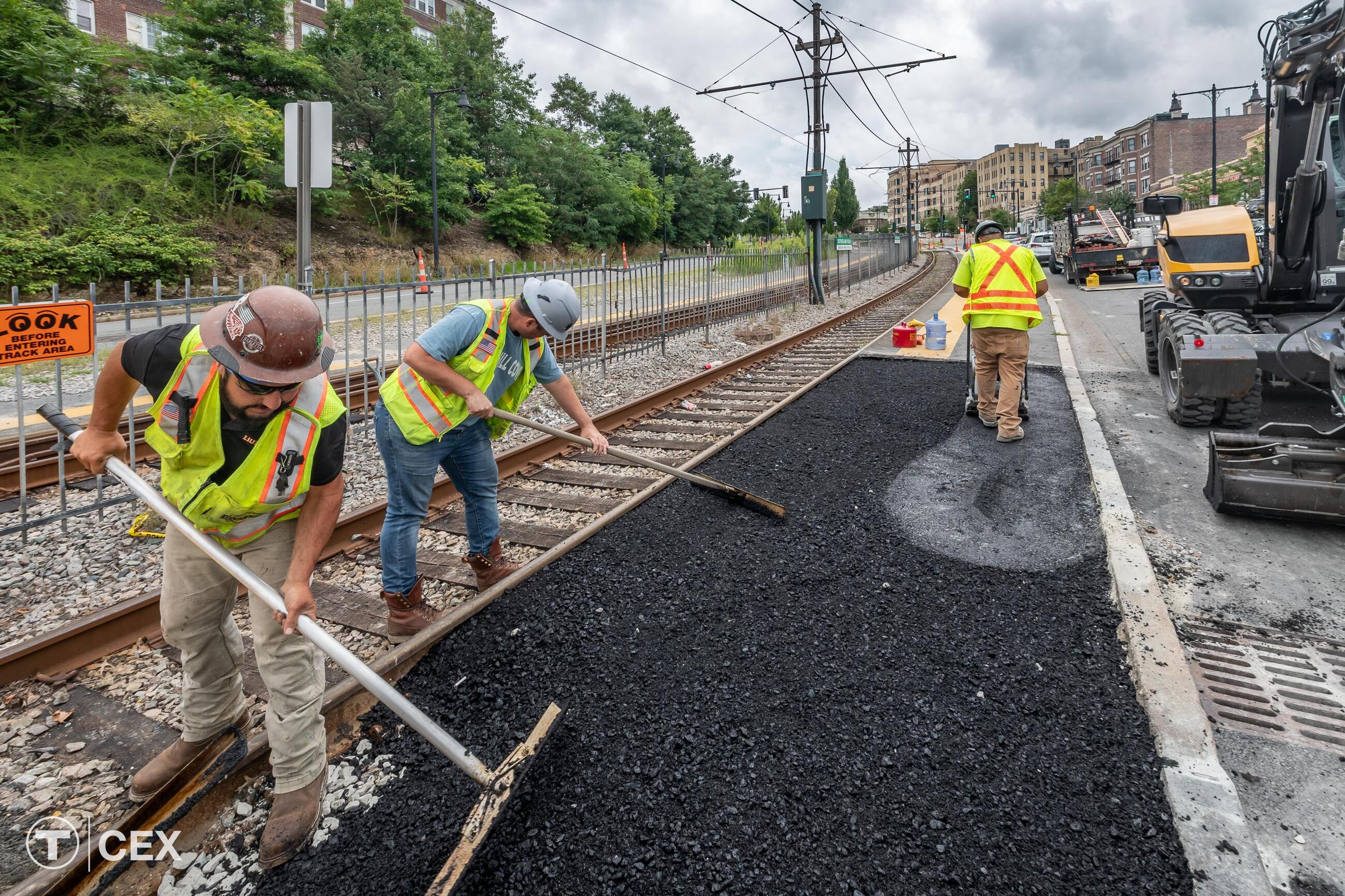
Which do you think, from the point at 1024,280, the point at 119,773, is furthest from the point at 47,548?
the point at 1024,280

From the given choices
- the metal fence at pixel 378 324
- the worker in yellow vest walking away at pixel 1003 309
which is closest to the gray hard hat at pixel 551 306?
the metal fence at pixel 378 324

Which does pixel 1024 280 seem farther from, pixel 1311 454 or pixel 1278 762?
pixel 1278 762

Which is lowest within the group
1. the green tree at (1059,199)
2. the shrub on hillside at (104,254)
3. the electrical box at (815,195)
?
the shrub on hillside at (104,254)

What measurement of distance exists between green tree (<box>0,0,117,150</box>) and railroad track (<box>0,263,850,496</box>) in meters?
19.1

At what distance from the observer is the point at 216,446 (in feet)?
7.79

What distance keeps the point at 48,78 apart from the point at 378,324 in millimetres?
14753

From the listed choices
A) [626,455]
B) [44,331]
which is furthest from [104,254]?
[626,455]

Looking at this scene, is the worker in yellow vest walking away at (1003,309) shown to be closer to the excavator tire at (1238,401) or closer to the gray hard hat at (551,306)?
the excavator tire at (1238,401)

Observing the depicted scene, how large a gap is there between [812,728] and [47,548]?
468cm

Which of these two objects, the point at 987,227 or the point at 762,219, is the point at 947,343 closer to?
the point at 987,227

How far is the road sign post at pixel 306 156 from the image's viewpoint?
236 inches

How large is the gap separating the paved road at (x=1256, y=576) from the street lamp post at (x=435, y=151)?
13.7 m

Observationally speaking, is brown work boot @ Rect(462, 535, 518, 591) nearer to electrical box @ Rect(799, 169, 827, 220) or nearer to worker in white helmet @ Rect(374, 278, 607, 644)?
worker in white helmet @ Rect(374, 278, 607, 644)

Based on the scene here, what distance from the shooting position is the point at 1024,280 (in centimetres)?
686
